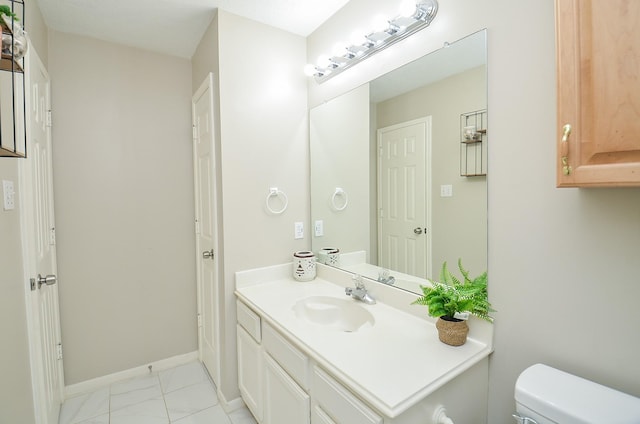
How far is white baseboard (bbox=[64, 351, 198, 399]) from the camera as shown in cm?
214

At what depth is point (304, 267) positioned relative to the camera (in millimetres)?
2029

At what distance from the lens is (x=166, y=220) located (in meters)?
2.43

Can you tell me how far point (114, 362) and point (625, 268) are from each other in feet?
9.73

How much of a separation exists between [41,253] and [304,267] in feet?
4.80

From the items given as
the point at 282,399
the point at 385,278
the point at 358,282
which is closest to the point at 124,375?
the point at 282,399

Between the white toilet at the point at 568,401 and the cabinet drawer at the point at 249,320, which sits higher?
the white toilet at the point at 568,401

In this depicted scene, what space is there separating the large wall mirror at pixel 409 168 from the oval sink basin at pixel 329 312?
0.72 feet

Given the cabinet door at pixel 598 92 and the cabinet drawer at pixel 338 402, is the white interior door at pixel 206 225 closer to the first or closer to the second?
the cabinet drawer at pixel 338 402

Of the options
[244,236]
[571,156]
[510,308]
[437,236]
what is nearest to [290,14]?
[244,236]

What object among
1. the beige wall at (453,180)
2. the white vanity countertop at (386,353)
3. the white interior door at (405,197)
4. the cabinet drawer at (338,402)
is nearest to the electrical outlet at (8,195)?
the white vanity countertop at (386,353)

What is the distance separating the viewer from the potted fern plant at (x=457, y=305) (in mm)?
1139

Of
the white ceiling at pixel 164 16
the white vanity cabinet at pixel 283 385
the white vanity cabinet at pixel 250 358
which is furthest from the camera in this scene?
the white ceiling at pixel 164 16

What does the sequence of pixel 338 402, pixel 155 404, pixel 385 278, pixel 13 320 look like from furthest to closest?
pixel 155 404 < pixel 385 278 < pixel 13 320 < pixel 338 402

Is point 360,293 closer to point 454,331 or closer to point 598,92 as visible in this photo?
point 454,331
